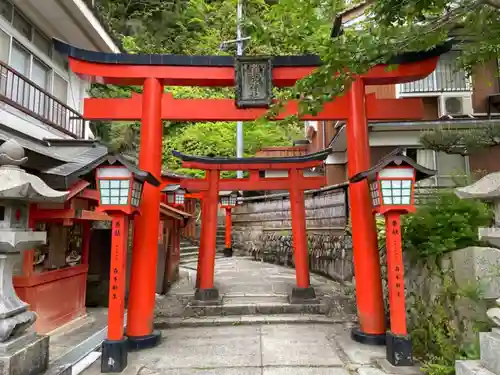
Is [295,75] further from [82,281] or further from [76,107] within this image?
[76,107]

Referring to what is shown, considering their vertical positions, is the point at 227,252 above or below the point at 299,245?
below

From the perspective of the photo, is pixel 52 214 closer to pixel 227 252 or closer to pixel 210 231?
pixel 210 231

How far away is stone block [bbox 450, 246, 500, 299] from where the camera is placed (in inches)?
167

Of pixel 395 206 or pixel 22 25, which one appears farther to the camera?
pixel 22 25

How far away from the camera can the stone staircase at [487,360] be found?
339 centimetres

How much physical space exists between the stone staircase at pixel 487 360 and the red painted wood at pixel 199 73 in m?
4.41

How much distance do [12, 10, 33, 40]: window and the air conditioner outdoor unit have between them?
39.2ft

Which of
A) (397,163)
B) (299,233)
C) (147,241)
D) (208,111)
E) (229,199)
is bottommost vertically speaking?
(147,241)

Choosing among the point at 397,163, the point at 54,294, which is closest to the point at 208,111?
the point at 397,163

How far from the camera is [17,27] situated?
8164 mm

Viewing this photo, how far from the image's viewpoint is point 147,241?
19.8 ft

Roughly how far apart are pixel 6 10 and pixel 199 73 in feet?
16.6

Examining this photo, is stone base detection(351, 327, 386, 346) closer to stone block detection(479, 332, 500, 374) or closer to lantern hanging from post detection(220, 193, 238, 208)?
stone block detection(479, 332, 500, 374)

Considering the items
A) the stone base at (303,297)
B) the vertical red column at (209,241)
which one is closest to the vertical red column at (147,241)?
the vertical red column at (209,241)
